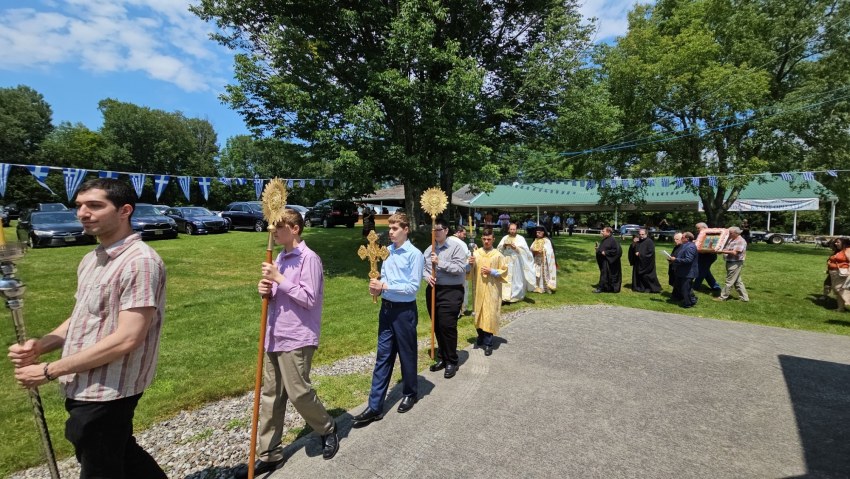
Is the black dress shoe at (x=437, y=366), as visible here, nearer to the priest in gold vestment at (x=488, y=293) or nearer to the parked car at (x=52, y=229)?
the priest in gold vestment at (x=488, y=293)

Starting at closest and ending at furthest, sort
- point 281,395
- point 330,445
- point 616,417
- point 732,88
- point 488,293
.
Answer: point 281,395 < point 330,445 < point 616,417 < point 488,293 < point 732,88

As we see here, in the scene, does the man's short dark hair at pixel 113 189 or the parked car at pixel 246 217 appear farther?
the parked car at pixel 246 217

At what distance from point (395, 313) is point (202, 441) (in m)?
2.16

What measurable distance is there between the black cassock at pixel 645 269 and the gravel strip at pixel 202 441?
34.0 ft

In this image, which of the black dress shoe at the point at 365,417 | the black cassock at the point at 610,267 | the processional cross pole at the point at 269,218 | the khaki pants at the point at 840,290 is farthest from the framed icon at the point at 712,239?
the processional cross pole at the point at 269,218

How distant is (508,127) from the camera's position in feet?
53.0

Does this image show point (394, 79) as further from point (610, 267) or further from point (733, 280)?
point (733, 280)

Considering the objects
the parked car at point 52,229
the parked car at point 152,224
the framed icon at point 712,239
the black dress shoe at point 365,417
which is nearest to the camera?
the black dress shoe at point 365,417

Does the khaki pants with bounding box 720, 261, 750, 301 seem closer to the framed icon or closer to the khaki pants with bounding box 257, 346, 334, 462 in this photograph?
the framed icon

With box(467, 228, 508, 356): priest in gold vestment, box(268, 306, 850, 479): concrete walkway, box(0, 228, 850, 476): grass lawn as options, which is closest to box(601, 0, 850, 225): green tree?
box(0, 228, 850, 476): grass lawn

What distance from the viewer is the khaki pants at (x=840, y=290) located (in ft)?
29.5

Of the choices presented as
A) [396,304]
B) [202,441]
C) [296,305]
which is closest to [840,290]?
[396,304]

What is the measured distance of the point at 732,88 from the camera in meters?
18.5

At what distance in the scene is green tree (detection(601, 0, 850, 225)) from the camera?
19062mm
